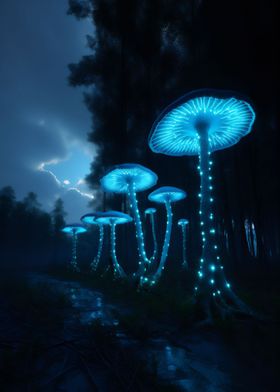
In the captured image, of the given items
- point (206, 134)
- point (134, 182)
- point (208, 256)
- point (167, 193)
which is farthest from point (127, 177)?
point (208, 256)

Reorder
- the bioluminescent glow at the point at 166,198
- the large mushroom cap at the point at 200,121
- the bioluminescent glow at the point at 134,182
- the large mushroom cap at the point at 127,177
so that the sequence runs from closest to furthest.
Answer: the large mushroom cap at the point at 200,121 → the large mushroom cap at the point at 127,177 → the bioluminescent glow at the point at 134,182 → the bioluminescent glow at the point at 166,198

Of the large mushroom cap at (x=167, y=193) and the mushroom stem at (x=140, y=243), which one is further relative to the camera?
the large mushroom cap at (x=167, y=193)

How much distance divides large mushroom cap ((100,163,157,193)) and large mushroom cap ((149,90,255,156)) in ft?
5.36

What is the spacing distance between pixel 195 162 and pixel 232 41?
628cm

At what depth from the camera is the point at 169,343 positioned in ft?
10.3

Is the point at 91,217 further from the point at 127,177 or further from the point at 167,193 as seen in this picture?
the point at 167,193

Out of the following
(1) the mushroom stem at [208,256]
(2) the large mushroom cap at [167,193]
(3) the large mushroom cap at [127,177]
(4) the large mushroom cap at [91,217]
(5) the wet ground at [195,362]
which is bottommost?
(5) the wet ground at [195,362]

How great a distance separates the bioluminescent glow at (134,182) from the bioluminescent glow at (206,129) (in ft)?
6.55

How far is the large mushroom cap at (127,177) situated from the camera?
24.1ft

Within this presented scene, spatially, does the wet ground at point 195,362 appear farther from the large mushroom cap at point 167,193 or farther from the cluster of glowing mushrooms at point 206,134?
the large mushroom cap at point 167,193

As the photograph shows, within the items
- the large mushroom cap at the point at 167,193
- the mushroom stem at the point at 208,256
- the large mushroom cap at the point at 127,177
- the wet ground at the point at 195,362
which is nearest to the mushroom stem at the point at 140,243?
the large mushroom cap at the point at 127,177

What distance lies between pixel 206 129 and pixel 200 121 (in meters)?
0.26

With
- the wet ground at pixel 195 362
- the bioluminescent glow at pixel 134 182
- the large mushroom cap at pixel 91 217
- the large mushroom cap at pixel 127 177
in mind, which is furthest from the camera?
the large mushroom cap at pixel 91 217

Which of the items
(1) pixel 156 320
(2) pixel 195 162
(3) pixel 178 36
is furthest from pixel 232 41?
(1) pixel 156 320
